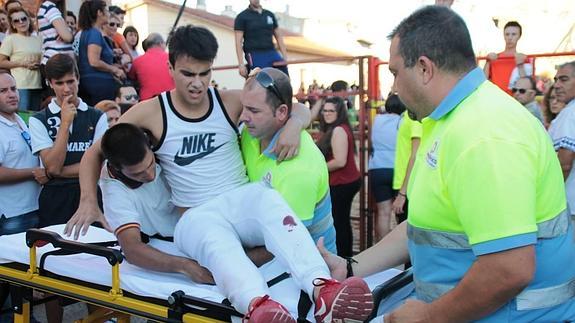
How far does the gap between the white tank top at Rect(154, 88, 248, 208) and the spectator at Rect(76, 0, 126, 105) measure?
3083mm

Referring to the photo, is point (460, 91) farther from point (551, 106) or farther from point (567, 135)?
point (551, 106)

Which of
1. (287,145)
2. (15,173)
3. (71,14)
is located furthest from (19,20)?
(287,145)

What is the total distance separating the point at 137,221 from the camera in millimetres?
3064

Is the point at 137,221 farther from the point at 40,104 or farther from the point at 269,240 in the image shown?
the point at 40,104

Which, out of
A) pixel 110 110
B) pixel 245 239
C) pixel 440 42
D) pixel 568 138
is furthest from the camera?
pixel 110 110

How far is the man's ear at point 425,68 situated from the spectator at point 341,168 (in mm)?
3966

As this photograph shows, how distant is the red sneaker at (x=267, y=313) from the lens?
86.3 inches

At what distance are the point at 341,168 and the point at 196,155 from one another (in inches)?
107

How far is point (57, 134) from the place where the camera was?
13.4ft

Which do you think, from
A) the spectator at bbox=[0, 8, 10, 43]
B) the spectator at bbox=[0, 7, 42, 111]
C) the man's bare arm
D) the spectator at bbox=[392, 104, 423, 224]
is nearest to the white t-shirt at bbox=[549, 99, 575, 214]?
the spectator at bbox=[392, 104, 423, 224]

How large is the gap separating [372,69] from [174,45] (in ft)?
11.2

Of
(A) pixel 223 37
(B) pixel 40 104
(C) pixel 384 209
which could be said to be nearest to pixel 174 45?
(C) pixel 384 209

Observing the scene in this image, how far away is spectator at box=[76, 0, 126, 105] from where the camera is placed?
6.02m

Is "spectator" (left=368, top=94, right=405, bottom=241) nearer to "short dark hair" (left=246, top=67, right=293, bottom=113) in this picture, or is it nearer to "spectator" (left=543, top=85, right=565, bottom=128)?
"spectator" (left=543, top=85, right=565, bottom=128)
